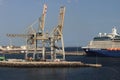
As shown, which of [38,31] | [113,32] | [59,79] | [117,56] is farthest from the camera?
[113,32]

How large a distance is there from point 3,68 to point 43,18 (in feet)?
48.7

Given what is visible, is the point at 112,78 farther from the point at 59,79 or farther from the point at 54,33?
the point at 54,33

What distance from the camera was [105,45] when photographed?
519 feet

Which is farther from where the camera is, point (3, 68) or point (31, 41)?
point (31, 41)

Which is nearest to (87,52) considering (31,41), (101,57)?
(101,57)

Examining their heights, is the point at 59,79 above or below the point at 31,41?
below

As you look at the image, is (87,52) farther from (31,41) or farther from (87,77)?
(87,77)

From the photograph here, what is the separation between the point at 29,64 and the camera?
9175 centimetres

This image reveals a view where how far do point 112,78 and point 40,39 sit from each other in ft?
94.5

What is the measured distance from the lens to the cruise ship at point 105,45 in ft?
484

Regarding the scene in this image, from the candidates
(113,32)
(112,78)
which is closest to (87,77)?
(112,78)

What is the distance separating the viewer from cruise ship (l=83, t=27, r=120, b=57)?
14750cm

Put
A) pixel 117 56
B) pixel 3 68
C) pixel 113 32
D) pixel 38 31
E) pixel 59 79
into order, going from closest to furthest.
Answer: pixel 59 79
pixel 3 68
pixel 38 31
pixel 117 56
pixel 113 32

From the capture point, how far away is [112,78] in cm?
7150
